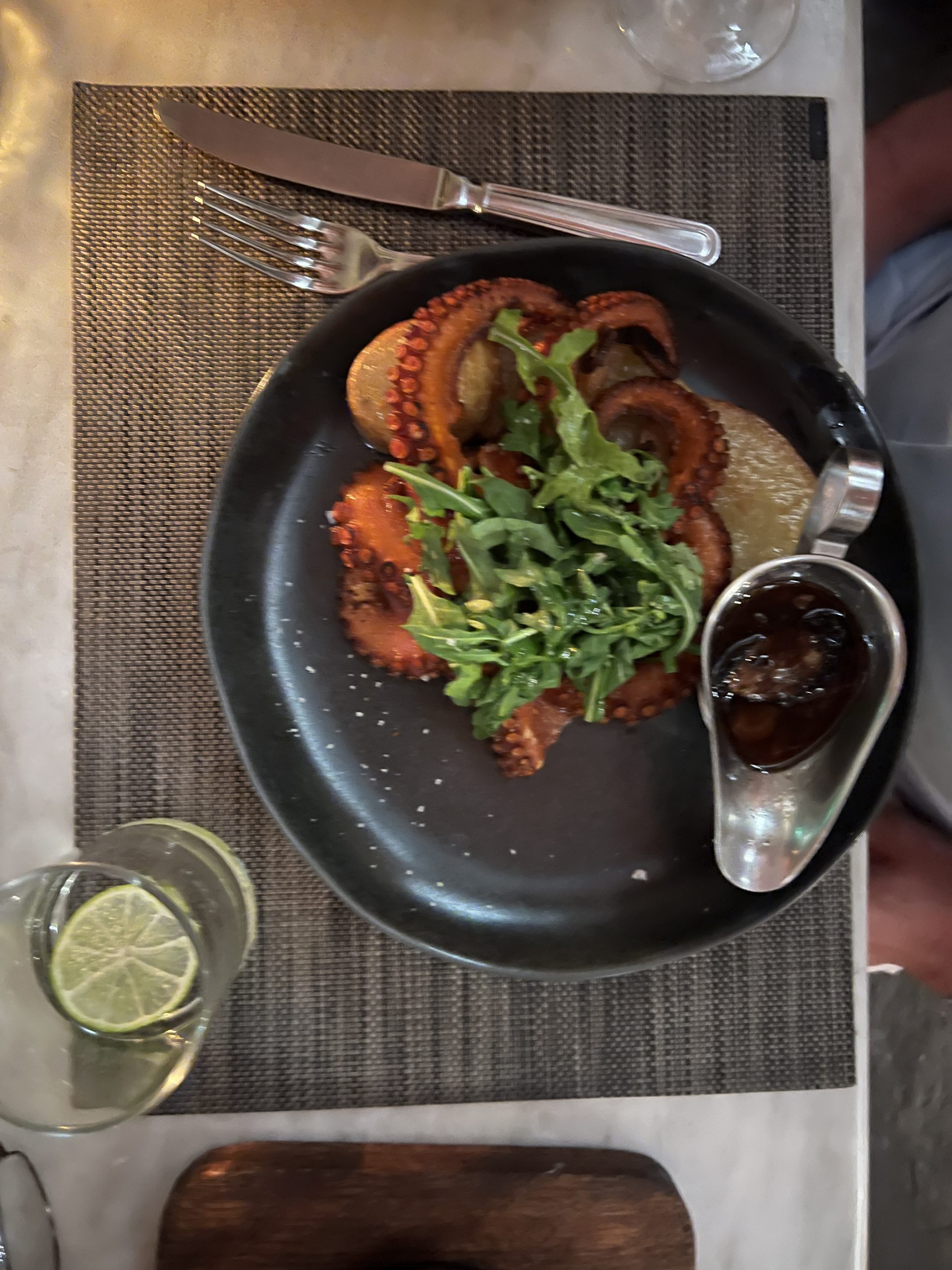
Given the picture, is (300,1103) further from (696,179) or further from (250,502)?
(696,179)

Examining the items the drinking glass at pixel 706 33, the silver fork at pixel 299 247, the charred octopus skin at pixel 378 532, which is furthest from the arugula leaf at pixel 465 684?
the drinking glass at pixel 706 33

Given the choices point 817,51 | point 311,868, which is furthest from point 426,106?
point 311,868

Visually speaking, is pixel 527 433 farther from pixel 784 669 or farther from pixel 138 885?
pixel 138 885

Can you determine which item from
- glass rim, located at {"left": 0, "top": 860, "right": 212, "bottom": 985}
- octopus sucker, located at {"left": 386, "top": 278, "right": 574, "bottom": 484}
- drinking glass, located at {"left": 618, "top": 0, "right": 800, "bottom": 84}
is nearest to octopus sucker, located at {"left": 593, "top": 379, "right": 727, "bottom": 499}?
octopus sucker, located at {"left": 386, "top": 278, "right": 574, "bottom": 484}

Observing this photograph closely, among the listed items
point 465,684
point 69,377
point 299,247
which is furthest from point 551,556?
point 69,377

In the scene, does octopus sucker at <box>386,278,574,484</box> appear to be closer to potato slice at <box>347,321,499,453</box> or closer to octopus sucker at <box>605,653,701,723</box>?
potato slice at <box>347,321,499,453</box>
